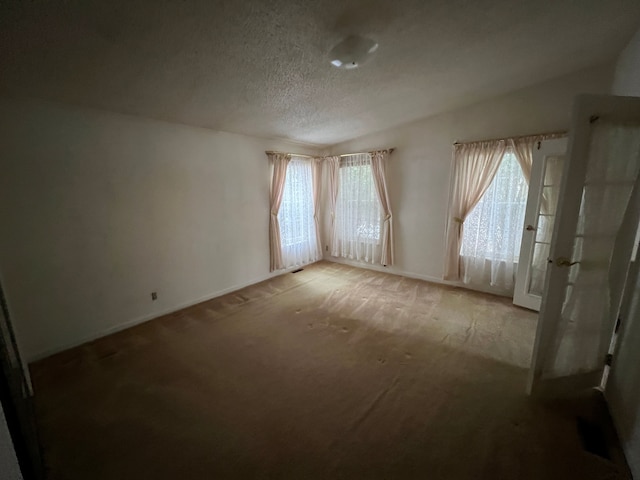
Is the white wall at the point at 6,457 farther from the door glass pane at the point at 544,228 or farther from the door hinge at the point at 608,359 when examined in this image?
the door glass pane at the point at 544,228

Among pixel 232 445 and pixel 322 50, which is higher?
pixel 322 50

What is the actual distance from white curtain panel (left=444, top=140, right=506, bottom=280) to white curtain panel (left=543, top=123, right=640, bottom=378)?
70.8 inches

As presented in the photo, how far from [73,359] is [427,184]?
436 centimetres

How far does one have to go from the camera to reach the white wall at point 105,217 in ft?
6.79

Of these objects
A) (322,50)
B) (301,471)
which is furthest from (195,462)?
(322,50)

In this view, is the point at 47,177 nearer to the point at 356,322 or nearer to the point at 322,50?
the point at 322,50

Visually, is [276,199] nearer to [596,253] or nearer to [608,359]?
[596,253]

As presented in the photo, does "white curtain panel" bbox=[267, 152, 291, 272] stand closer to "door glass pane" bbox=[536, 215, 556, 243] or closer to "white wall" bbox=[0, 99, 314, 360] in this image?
"white wall" bbox=[0, 99, 314, 360]

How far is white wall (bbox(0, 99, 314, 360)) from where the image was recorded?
2.07 m

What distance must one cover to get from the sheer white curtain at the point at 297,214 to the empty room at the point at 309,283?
379 millimetres

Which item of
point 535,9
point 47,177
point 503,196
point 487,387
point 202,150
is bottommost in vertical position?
point 487,387

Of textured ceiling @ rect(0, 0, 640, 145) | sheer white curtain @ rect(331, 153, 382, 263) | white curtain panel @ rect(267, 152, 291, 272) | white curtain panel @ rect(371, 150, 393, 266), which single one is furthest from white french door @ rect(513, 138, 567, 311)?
white curtain panel @ rect(267, 152, 291, 272)

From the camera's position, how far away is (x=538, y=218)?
2.81m

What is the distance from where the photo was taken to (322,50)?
1.81 meters
